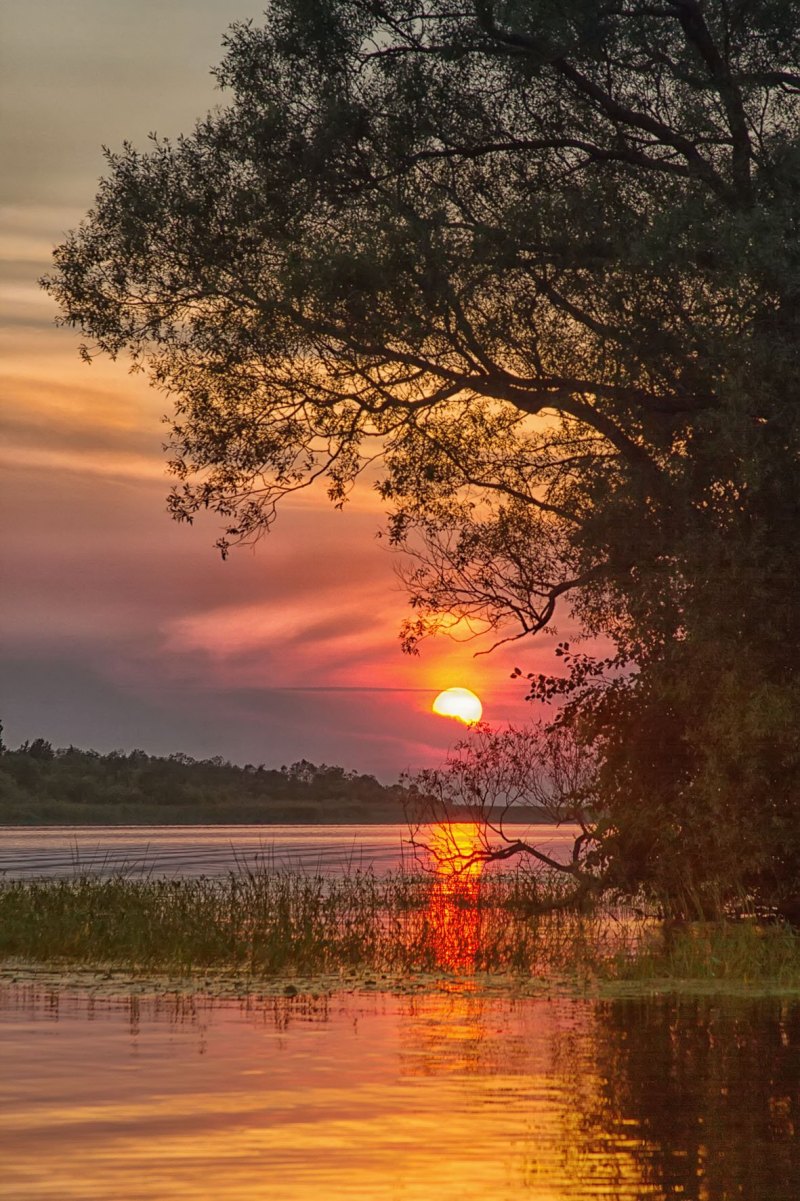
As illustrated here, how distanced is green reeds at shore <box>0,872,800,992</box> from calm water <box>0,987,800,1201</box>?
9.30 feet

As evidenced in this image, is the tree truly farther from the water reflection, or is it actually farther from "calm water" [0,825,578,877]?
"calm water" [0,825,578,877]

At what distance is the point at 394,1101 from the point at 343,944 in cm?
986

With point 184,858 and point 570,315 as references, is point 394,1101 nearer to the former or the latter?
point 570,315

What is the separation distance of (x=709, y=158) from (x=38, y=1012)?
1550 centimetres

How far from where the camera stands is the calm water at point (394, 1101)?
9.35m

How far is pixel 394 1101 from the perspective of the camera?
1177 centimetres

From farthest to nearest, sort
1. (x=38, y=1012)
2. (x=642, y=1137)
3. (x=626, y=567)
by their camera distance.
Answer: (x=626, y=567)
(x=38, y=1012)
(x=642, y=1137)

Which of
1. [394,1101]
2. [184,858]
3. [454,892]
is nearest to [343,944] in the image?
[454,892]

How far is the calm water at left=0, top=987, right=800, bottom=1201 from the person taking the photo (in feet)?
30.7

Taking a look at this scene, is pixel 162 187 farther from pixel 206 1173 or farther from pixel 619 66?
pixel 206 1173

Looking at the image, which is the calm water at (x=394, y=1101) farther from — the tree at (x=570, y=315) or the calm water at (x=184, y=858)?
the calm water at (x=184, y=858)

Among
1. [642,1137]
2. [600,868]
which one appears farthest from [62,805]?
[642,1137]

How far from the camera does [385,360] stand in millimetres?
25016

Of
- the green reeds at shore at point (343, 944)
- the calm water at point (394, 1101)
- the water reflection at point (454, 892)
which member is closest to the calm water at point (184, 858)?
the water reflection at point (454, 892)
